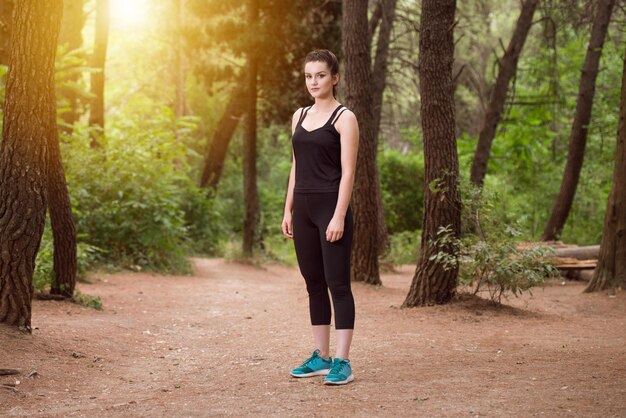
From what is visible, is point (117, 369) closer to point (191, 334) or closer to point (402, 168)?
point (191, 334)

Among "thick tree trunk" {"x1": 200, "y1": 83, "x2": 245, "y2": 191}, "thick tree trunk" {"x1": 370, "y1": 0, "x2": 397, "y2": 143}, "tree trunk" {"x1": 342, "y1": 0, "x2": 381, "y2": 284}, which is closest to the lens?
"tree trunk" {"x1": 342, "y1": 0, "x2": 381, "y2": 284}

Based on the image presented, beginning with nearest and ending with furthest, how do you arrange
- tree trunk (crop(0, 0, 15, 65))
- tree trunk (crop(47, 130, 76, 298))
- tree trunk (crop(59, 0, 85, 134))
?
tree trunk (crop(47, 130, 76, 298)), tree trunk (crop(0, 0, 15, 65)), tree trunk (crop(59, 0, 85, 134))

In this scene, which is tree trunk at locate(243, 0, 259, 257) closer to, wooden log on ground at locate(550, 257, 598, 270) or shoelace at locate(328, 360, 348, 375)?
wooden log on ground at locate(550, 257, 598, 270)

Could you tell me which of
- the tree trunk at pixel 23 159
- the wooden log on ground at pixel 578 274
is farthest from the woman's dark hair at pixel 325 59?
the wooden log on ground at pixel 578 274

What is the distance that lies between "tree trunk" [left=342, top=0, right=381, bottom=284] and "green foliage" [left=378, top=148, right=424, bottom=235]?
50.0 feet

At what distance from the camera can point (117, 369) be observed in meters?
7.11

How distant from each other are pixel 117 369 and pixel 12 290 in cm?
117

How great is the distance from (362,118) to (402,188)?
15.8m

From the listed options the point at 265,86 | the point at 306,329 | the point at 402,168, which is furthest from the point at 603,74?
the point at 306,329

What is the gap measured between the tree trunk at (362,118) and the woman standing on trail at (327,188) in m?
7.50

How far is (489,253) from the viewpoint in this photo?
995cm

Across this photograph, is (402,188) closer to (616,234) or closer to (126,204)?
(126,204)

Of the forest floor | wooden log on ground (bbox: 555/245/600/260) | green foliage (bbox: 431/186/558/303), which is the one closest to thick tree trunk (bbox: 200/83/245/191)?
wooden log on ground (bbox: 555/245/600/260)

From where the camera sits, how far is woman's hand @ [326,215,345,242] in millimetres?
5605
